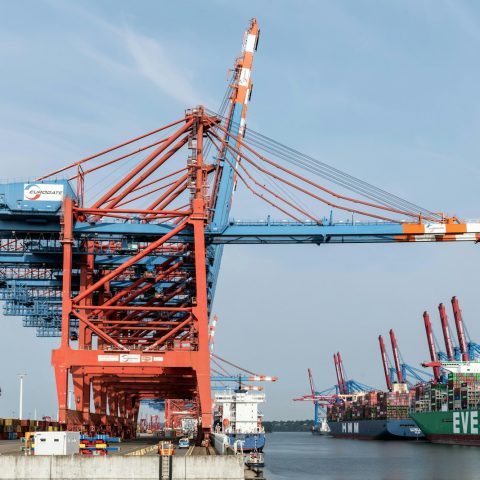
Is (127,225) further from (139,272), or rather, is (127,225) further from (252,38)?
(252,38)

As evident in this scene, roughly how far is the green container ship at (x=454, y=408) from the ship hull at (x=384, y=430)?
1050cm

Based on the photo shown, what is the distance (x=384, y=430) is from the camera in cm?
12044

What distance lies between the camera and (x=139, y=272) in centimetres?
4850

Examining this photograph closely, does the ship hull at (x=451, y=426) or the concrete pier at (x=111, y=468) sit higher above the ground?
the concrete pier at (x=111, y=468)

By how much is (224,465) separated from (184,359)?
45.2 ft

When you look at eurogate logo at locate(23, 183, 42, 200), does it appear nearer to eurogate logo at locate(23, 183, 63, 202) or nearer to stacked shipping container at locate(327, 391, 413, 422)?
eurogate logo at locate(23, 183, 63, 202)

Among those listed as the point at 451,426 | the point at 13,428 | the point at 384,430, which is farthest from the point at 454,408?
the point at 13,428

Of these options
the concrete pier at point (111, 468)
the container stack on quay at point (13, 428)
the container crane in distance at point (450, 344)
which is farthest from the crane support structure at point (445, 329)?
the concrete pier at point (111, 468)

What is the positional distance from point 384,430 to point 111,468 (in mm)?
101553

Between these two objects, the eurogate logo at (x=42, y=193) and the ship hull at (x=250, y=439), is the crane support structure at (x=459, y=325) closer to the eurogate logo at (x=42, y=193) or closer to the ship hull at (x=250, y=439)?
the ship hull at (x=250, y=439)

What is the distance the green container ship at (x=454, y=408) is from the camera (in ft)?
276

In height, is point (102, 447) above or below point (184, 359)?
below

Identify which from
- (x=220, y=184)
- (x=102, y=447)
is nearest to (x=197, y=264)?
(x=220, y=184)

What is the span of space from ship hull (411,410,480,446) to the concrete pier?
6270cm
